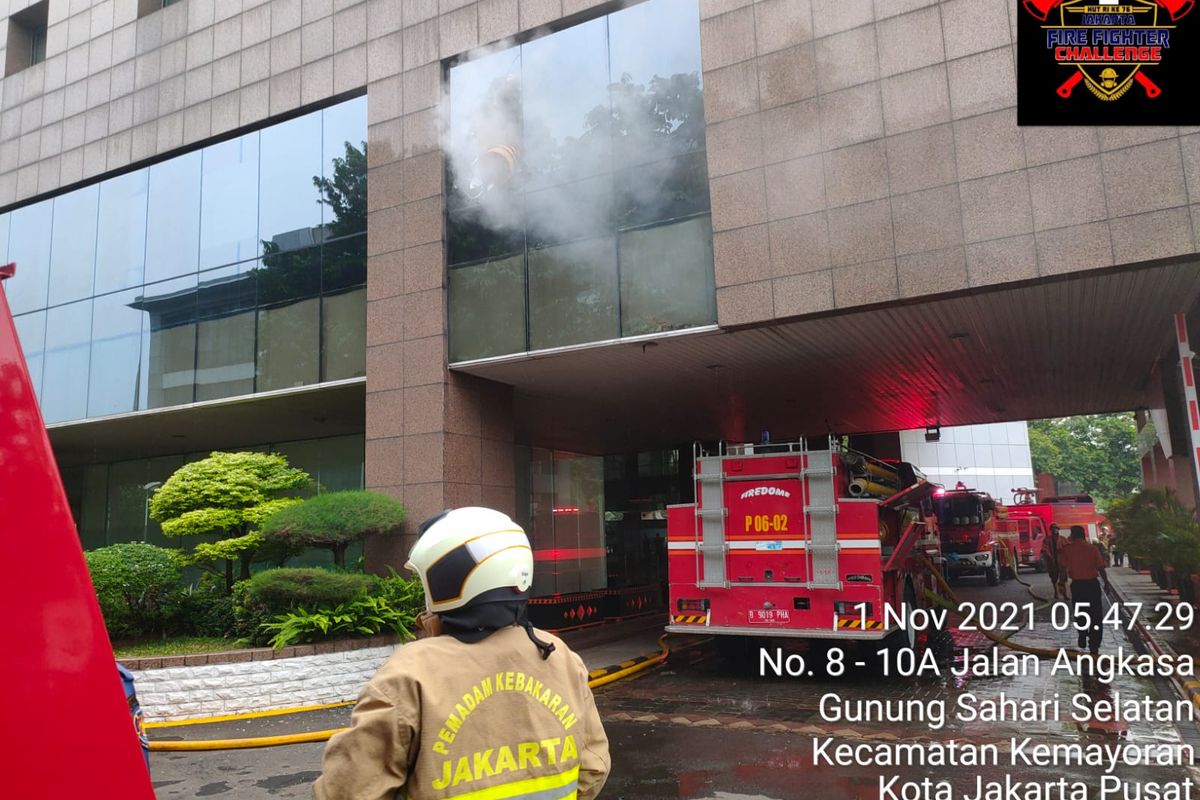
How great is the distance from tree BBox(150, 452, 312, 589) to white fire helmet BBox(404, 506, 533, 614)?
424 inches

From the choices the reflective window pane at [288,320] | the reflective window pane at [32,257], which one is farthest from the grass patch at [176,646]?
the reflective window pane at [32,257]

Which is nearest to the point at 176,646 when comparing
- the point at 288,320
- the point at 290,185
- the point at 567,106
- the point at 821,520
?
the point at 288,320

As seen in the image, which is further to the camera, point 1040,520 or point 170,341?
point 1040,520

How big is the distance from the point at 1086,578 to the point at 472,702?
11332mm

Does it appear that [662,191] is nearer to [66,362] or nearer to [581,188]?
[581,188]

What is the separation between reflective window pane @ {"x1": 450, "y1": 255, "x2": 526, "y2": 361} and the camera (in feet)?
40.3

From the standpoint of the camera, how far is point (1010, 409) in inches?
745

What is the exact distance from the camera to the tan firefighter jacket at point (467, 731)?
2.01 metres

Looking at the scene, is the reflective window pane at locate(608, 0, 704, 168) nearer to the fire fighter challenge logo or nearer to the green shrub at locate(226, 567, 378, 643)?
the fire fighter challenge logo

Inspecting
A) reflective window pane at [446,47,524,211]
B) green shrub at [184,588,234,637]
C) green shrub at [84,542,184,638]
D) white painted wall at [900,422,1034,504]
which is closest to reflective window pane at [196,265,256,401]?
green shrub at [84,542,184,638]

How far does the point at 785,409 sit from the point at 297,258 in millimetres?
10007

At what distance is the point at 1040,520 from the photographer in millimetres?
29812

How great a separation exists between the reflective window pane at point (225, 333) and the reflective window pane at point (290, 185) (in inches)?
32.7

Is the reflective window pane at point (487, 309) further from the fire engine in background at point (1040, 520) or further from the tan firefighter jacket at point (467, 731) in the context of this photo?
the fire engine in background at point (1040, 520)
